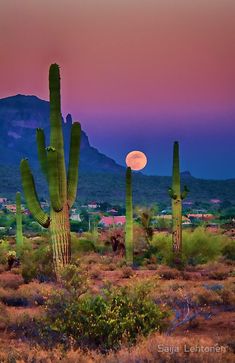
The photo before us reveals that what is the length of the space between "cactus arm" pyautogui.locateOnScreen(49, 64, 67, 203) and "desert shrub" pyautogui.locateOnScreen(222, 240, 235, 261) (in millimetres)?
15192

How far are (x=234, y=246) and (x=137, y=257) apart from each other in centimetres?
588

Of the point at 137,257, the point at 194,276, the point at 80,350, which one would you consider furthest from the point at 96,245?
the point at 80,350

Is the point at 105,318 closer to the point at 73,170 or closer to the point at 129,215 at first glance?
the point at 73,170

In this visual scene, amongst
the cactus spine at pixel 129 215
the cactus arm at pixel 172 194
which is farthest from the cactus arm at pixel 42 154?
the cactus spine at pixel 129 215

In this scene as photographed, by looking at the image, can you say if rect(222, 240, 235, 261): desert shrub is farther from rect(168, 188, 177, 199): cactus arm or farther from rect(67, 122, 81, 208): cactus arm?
rect(67, 122, 81, 208): cactus arm

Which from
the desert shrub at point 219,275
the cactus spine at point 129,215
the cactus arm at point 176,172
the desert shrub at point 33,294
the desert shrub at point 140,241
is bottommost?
the desert shrub at point 219,275

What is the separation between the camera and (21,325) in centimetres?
1137

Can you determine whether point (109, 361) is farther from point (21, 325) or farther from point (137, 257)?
point (137, 257)

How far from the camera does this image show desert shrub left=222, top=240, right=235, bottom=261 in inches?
1171

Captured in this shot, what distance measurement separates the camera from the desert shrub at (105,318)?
30.2 feet

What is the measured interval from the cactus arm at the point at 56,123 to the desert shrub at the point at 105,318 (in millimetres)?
6830

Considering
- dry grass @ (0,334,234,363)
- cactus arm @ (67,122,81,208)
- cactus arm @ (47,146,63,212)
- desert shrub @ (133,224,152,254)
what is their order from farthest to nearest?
desert shrub @ (133,224,152,254), cactus arm @ (67,122,81,208), cactus arm @ (47,146,63,212), dry grass @ (0,334,234,363)

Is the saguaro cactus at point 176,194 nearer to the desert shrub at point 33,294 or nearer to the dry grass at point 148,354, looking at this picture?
the desert shrub at point 33,294

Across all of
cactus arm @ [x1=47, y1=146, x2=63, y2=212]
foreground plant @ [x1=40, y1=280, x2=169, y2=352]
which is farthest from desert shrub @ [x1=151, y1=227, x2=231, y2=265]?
foreground plant @ [x1=40, y1=280, x2=169, y2=352]
